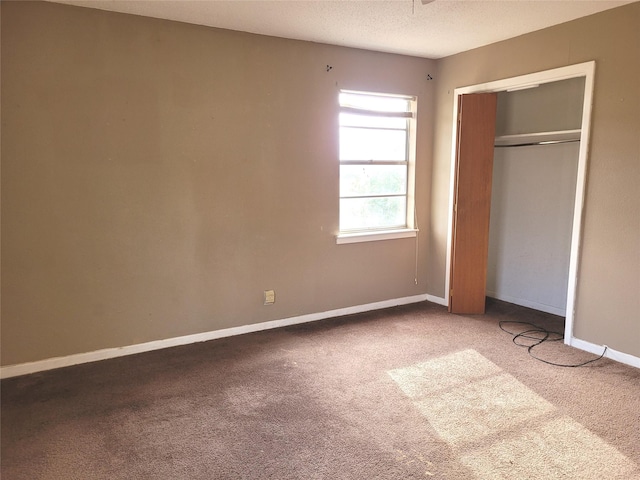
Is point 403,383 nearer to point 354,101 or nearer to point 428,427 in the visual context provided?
point 428,427

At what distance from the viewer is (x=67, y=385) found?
288 centimetres

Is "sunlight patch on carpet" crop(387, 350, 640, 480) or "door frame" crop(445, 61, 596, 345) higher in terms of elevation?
"door frame" crop(445, 61, 596, 345)

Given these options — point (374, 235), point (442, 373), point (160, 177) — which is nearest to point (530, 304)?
point (374, 235)

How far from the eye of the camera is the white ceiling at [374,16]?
2938 millimetres

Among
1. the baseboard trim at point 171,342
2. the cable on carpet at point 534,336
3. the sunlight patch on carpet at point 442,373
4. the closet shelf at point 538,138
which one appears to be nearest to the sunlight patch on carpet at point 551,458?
the sunlight patch on carpet at point 442,373

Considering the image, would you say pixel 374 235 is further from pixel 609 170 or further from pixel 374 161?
pixel 609 170

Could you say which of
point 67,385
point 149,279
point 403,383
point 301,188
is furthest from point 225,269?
point 403,383

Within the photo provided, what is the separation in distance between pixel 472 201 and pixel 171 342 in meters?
3.05

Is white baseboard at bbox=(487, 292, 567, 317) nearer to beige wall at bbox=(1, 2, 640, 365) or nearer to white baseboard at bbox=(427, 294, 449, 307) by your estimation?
white baseboard at bbox=(427, 294, 449, 307)

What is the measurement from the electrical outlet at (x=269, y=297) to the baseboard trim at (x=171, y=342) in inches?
7.2

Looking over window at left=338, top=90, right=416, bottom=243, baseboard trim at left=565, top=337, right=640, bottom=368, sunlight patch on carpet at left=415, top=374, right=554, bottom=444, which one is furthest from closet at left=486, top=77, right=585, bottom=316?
sunlight patch on carpet at left=415, top=374, right=554, bottom=444

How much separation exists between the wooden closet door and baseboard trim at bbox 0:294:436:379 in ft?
1.42

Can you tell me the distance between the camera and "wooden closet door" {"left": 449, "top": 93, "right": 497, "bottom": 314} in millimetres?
4070

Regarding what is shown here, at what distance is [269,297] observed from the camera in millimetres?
3854
